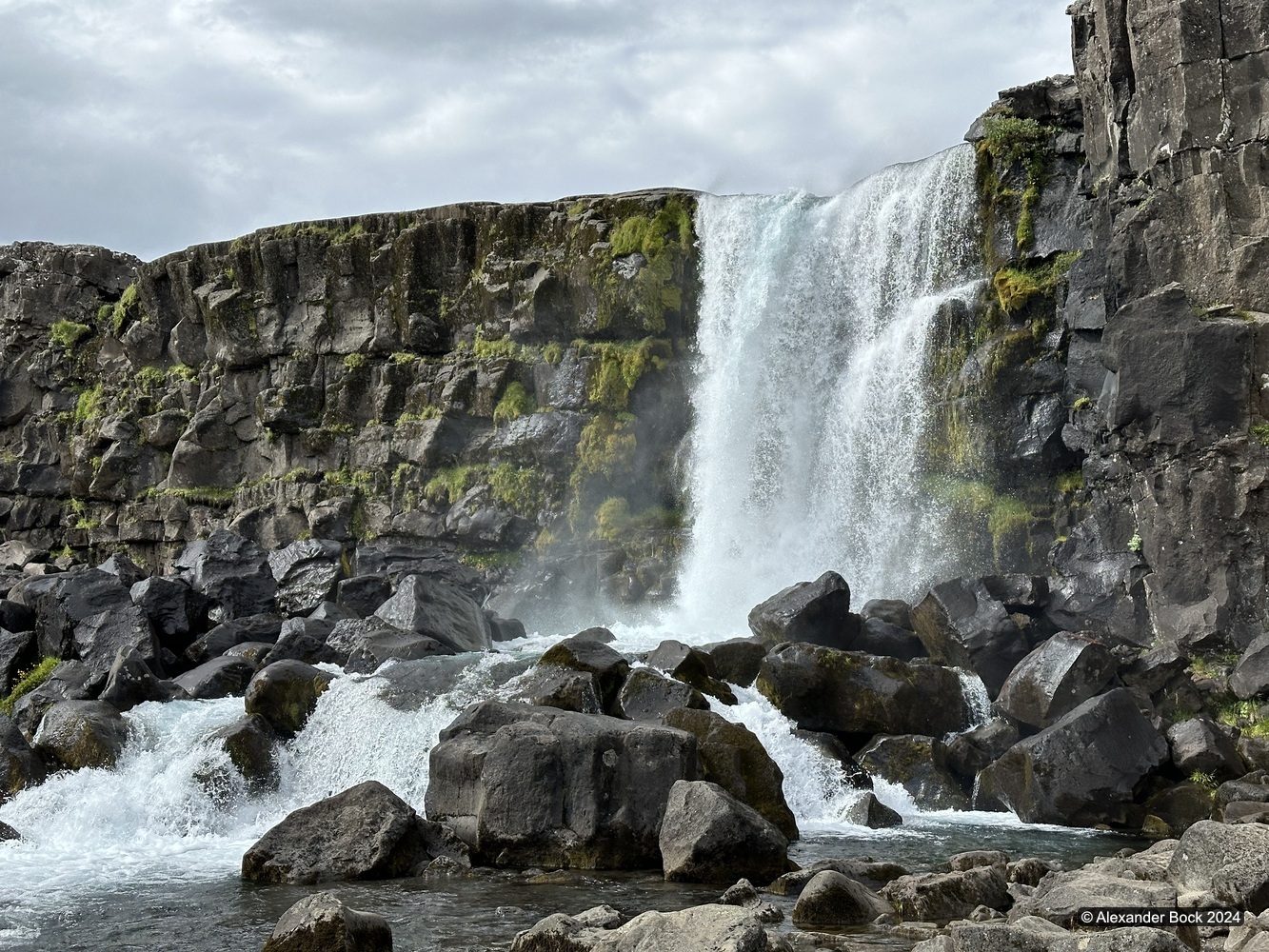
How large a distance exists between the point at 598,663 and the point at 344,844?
4857 millimetres

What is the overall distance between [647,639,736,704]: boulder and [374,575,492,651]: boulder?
562 centimetres

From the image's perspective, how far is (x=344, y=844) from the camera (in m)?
12.8

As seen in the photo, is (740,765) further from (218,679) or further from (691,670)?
(218,679)

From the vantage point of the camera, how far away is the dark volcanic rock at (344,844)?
41.2 ft

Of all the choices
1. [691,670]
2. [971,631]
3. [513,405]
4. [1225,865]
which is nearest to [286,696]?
[691,670]

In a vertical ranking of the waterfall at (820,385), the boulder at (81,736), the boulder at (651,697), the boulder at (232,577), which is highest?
the waterfall at (820,385)

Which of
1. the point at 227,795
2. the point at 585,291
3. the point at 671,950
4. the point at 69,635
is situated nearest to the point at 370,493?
the point at 585,291

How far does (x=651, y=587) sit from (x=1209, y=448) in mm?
14565

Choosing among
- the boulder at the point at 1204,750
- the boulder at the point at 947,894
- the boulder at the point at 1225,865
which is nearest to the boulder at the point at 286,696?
the boulder at the point at 947,894

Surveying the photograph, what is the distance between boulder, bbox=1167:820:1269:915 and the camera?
8547 millimetres

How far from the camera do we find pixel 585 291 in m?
34.2

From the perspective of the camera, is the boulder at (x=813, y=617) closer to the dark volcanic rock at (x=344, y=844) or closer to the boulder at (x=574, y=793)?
the boulder at (x=574, y=793)

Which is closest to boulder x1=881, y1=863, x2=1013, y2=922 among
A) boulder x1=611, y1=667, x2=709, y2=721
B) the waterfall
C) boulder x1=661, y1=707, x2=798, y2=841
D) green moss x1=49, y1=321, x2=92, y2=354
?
boulder x1=661, y1=707, x2=798, y2=841

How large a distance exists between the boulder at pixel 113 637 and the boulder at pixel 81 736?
4.91 metres
